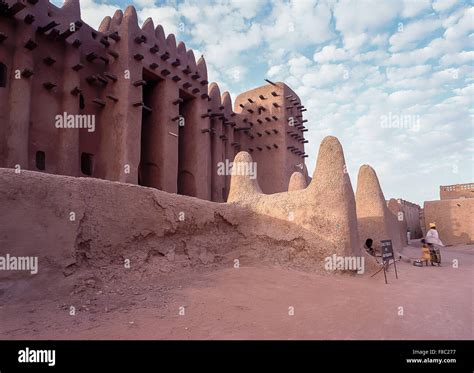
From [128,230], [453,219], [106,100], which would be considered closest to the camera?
[128,230]

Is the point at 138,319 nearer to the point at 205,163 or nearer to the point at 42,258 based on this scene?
the point at 42,258

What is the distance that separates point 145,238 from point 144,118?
10548mm

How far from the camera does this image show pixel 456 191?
80.8ft

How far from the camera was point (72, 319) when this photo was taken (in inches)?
146

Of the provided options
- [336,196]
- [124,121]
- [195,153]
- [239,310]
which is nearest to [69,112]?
[124,121]

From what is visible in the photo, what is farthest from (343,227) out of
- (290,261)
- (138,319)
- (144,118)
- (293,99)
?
(293,99)

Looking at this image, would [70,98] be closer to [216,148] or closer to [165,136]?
[165,136]

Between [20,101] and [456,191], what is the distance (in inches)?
1067

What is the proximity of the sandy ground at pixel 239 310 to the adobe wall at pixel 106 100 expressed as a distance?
6850 millimetres

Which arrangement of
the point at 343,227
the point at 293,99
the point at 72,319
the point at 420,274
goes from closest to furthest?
the point at 72,319 < the point at 343,227 < the point at 420,274 < the point at 293,99

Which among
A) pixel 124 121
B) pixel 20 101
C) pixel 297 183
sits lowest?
pixel 297 183

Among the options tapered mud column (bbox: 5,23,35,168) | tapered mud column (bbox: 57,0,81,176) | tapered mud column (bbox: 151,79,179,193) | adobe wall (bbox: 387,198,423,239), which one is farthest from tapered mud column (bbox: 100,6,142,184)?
adobe wall (bbox: 387,198,423,239)

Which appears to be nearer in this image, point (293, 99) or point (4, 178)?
point (4, 178)

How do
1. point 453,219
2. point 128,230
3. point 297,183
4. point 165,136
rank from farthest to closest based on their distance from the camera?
point 453,219 < point 165,136 < point 297,183 < point 128,230
